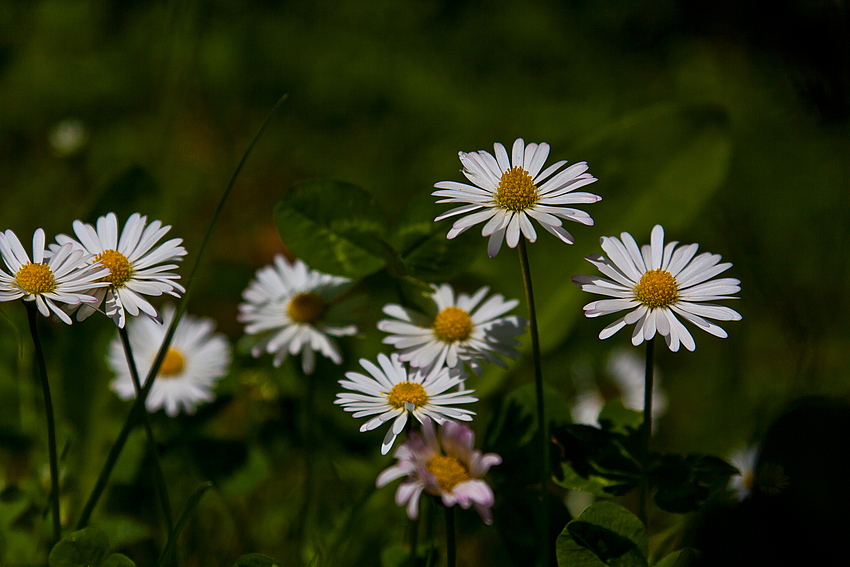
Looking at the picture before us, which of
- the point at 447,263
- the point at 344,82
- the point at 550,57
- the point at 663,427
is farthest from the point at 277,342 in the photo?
the point at 550,57

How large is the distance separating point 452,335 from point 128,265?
18.4 inches

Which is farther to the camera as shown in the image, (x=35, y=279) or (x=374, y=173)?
(x=374, y=173)

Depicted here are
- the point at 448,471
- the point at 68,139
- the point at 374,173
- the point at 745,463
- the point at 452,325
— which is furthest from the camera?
the point at 374,173

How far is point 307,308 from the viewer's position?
4.03 feet

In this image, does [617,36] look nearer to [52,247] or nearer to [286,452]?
[286,452]

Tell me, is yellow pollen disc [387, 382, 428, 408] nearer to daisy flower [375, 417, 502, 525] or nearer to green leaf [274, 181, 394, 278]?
daisy flower [375, 417, 502, 525]

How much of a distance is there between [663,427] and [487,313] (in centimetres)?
96

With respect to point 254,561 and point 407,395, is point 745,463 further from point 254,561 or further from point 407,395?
point 254,561

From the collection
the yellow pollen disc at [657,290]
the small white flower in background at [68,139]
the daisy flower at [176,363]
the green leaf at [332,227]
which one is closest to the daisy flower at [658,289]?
the yellow pollen disc at [657,290]

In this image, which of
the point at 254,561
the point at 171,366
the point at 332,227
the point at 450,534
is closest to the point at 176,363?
the point at 171,366

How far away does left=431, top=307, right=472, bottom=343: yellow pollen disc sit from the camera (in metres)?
1.03

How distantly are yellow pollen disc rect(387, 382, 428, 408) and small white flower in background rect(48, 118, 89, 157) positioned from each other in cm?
196

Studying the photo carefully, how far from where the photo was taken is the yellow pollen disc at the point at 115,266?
0.90 m

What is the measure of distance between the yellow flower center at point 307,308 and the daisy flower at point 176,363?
345 mm
